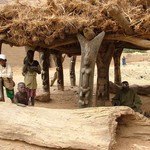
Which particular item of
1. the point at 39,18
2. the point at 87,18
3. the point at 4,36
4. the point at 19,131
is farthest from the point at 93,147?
the point at 4,36

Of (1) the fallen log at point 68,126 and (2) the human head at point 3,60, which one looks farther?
(2) the human head at point 3,60

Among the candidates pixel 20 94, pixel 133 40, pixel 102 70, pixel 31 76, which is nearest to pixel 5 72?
pixel 20 94

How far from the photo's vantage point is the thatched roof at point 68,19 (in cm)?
694

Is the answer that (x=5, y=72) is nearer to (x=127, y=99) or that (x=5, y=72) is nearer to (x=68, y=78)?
(x=127, y=99)

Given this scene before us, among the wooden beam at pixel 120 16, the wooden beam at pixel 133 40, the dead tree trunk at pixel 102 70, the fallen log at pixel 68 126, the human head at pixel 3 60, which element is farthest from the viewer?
the dead tree trunk at pixel 102 70

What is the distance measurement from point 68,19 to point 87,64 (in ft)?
3.02

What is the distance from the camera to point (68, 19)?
23.8 ft

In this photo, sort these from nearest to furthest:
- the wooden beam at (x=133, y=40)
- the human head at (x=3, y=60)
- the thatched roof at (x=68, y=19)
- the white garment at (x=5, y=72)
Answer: the thatched roof at (x=68, y=19) < the wooden beam at (x=133, y=40) < the human head at (x=3, y=60) < the white garment at (x=5, y=72)

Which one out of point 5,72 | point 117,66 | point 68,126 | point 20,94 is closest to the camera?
point 68,126

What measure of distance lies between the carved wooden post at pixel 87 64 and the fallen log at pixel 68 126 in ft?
3.47

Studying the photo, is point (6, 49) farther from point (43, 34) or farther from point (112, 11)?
point (112, 11)

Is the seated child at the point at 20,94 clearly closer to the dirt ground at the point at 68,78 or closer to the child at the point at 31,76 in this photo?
the child at the point at 31,76

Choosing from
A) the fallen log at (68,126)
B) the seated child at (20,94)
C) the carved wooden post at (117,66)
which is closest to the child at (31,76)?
the seated child at (20,94)

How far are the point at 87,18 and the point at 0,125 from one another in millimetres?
2583
